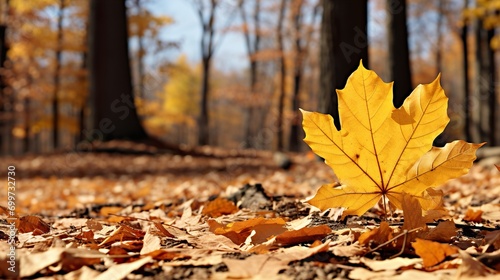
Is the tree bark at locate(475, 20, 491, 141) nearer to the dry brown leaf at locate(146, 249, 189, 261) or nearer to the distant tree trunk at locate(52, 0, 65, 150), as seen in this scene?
the dry brown leaf at locate(146, 249, 189, 261)

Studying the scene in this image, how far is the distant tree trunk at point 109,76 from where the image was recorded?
9.38m

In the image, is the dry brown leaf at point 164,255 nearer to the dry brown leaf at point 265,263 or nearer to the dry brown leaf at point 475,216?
the dry brown leaf at point 265,263

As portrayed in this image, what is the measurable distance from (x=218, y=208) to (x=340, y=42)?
12.0 ft

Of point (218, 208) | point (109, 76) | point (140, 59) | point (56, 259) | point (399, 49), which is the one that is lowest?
point (218, 208)

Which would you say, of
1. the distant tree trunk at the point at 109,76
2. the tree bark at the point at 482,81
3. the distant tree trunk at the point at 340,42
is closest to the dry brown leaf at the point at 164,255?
the distant tree trunk at the point at 340,42

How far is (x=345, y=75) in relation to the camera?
17.4 feet

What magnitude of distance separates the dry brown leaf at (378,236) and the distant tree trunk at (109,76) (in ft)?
28.5

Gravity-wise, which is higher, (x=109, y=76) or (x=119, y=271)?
(x=109, y=76)

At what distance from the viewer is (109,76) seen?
31.0 ft

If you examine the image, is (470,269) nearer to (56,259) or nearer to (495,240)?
(495,240)

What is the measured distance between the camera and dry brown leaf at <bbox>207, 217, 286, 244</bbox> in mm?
1376

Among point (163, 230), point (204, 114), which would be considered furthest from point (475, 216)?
point (204, 114)

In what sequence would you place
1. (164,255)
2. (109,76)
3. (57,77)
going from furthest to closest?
(57,77) < (109,76) < (164,255)

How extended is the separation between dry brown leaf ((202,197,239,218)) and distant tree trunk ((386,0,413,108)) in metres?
5.25
